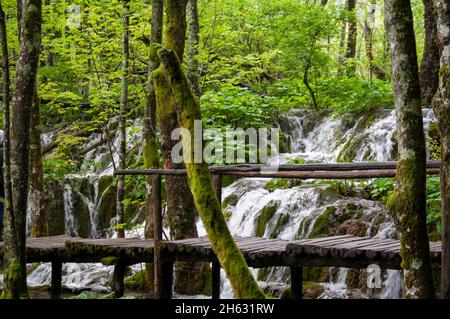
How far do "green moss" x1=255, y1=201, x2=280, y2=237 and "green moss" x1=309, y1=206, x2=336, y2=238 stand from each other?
0.97m

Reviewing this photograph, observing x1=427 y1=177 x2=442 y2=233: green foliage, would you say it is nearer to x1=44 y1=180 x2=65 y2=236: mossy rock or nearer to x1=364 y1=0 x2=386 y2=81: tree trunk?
x1=44 y1=180 x2=65 y2=236: mossy rock

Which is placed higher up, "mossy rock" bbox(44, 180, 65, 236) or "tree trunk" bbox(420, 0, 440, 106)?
"tree trunk" bbox(420, 0, 440, 106)

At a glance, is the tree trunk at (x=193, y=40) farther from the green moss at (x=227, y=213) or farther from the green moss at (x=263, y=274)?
the green moss at (x=263, y=274)

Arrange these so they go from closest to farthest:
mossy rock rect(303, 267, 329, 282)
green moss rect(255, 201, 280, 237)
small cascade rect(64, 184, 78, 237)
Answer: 1. mossy rock rect(303, 267, 329, 282)
2. green moss rect(255, 201, 280, 237)
3. small cascade rect(64, 184, 78, 237)

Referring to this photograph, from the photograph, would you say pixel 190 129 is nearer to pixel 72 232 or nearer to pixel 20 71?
pixel 20 71

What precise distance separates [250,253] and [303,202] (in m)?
4.76

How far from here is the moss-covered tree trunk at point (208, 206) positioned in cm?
421

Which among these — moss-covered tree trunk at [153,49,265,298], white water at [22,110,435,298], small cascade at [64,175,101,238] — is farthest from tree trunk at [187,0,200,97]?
moss-covered tree trunk at [153,49,265,298]

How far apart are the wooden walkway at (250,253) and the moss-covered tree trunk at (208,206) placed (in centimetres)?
172

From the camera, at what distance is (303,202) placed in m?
10.8

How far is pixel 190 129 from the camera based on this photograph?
14.1 feet

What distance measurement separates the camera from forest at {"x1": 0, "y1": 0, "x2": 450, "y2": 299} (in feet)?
14.0

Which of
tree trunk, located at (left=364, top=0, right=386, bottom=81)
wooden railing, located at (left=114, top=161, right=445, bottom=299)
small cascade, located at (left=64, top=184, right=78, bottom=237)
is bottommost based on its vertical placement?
small cascade, located at (left=64, top=184, right=78, bottom=237)

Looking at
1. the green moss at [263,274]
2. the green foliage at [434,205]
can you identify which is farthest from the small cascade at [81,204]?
the green foliage at [434,205]
